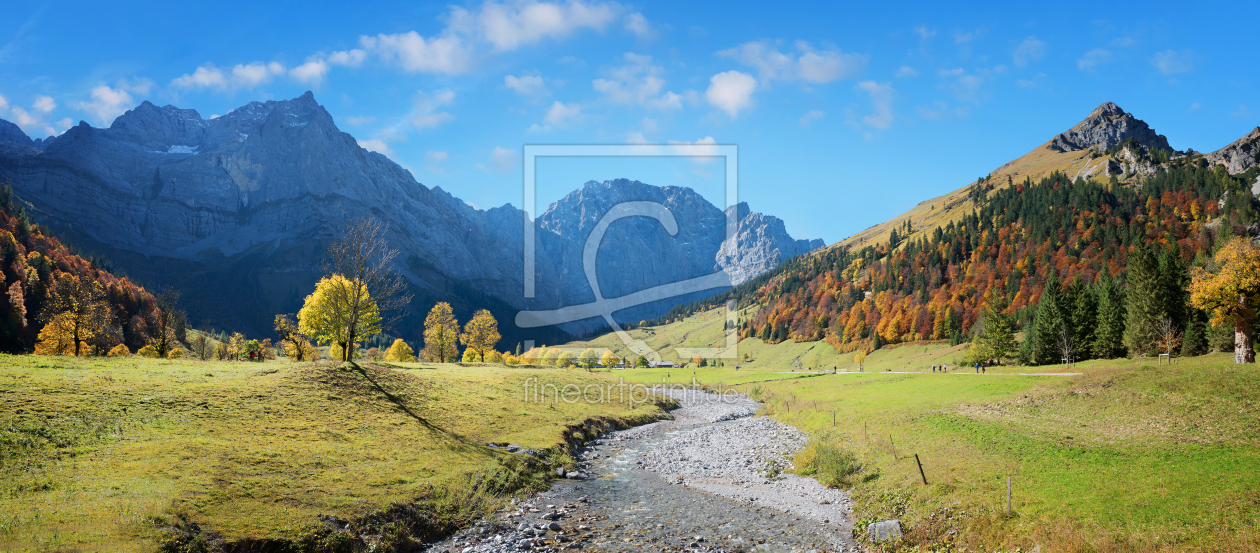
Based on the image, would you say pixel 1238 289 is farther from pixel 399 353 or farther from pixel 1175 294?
pixel 399 353

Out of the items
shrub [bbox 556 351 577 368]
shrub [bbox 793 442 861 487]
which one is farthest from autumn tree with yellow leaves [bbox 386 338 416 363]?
shrub [bbox 793 442 861 487]

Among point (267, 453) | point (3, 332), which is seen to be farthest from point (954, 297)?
point (3, 332)

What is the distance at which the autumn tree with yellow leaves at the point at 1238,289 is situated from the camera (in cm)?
4403

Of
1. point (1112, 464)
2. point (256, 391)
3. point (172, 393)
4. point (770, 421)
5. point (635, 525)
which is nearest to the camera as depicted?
point (1112, 464)

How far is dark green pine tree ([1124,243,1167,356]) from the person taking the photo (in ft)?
240

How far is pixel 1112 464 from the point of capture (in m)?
24.2

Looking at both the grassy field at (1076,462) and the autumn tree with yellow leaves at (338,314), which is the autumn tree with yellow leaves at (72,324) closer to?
the autumn tree with yellow leaves at (338,314)

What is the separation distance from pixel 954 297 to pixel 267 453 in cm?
18962

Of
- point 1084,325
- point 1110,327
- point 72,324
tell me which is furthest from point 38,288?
point 1110,327

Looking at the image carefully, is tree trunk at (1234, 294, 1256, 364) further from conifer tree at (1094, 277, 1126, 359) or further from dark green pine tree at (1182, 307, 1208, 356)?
conifer tree at (1094, 277, 1126, 359)

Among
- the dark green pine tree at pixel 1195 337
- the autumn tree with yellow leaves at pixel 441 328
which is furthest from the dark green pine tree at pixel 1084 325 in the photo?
the autumn tree with yellow leaves at pixel 441 328

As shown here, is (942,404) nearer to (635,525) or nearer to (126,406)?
(635,525)

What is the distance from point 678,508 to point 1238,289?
171 ft

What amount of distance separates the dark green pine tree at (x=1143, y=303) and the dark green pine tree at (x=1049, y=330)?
9.22 m
